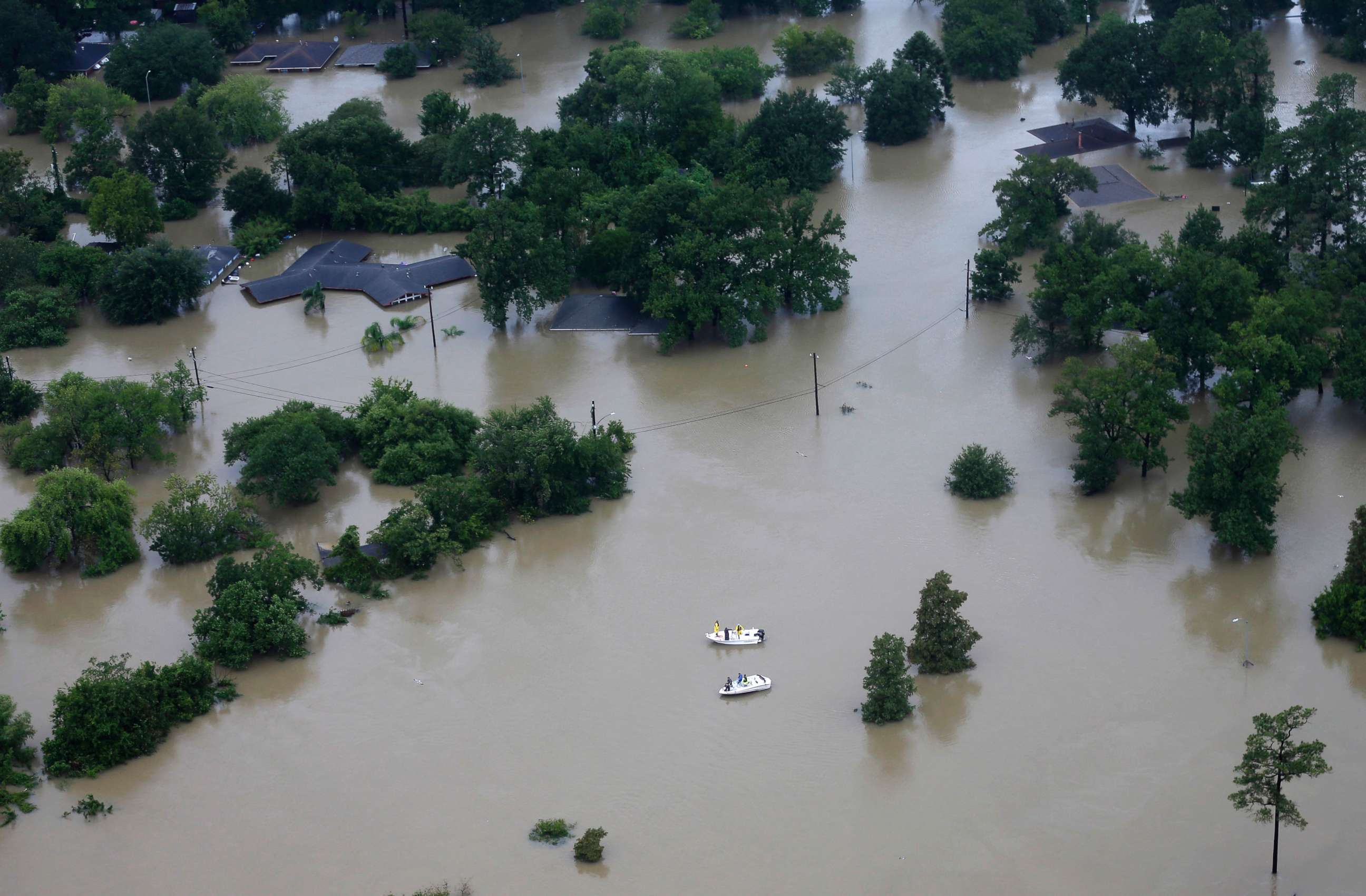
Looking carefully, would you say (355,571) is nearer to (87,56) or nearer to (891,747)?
(891,747)

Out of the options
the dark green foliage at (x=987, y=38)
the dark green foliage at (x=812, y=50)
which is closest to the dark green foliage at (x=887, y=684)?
the dark green foliage at (x=987, y=38)

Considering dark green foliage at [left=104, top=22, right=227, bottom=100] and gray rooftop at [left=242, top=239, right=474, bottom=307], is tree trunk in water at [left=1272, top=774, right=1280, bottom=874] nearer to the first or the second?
gray rooftop at [left=242, top=239, right=474, bottom=307]

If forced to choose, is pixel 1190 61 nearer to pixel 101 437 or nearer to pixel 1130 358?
pixel 1130 358

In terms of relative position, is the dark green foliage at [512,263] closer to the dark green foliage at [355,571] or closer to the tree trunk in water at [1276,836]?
the dark green foliage at [355,571]

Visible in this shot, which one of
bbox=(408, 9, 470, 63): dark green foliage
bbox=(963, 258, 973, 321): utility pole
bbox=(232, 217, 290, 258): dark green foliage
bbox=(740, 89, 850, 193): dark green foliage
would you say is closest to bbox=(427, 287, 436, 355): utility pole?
bbox=(232, 217, 290, 258): dark green foliage

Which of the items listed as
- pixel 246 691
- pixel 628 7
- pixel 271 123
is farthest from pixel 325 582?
pixel 628 7

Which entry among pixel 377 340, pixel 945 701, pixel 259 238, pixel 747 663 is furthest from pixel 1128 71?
pixel 747 663
